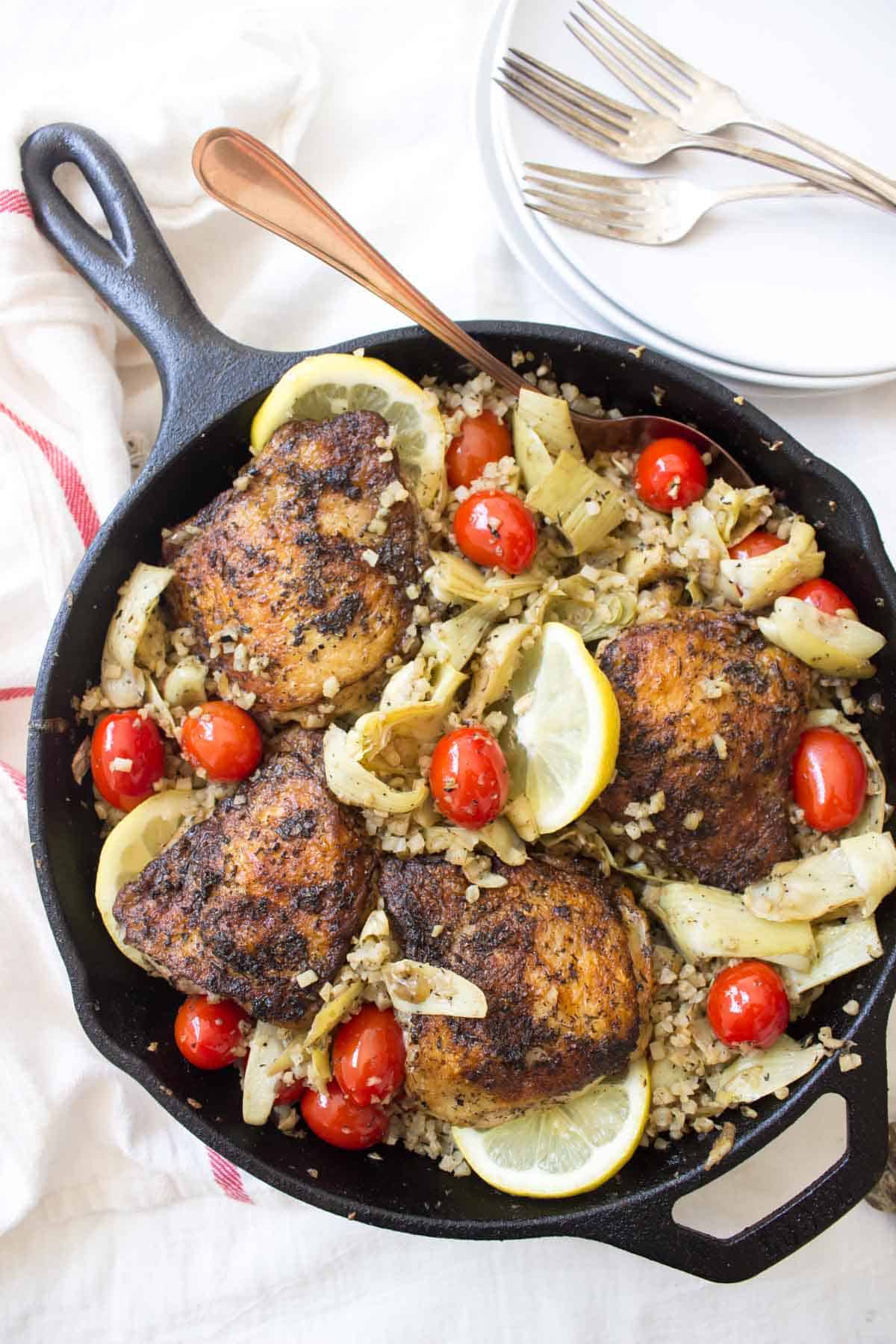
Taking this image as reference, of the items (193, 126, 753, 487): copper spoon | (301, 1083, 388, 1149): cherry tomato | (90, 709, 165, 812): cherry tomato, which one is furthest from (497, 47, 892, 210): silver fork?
(301, 1083, 388, 1149): cherry tomato

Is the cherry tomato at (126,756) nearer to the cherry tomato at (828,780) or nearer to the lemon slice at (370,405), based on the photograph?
the lemon slice at (370,405)

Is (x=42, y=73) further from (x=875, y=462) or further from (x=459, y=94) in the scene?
(x=875, y=462)

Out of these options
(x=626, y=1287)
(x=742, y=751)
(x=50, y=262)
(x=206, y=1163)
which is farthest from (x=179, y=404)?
(x=626, y=1287)

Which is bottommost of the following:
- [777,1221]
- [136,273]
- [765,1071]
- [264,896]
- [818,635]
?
[777,1221]

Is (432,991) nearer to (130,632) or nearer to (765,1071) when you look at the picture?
(765,1071)

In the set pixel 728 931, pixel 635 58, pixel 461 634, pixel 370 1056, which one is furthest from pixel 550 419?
pixel 370 1056

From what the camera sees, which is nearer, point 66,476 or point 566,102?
point 566,102
